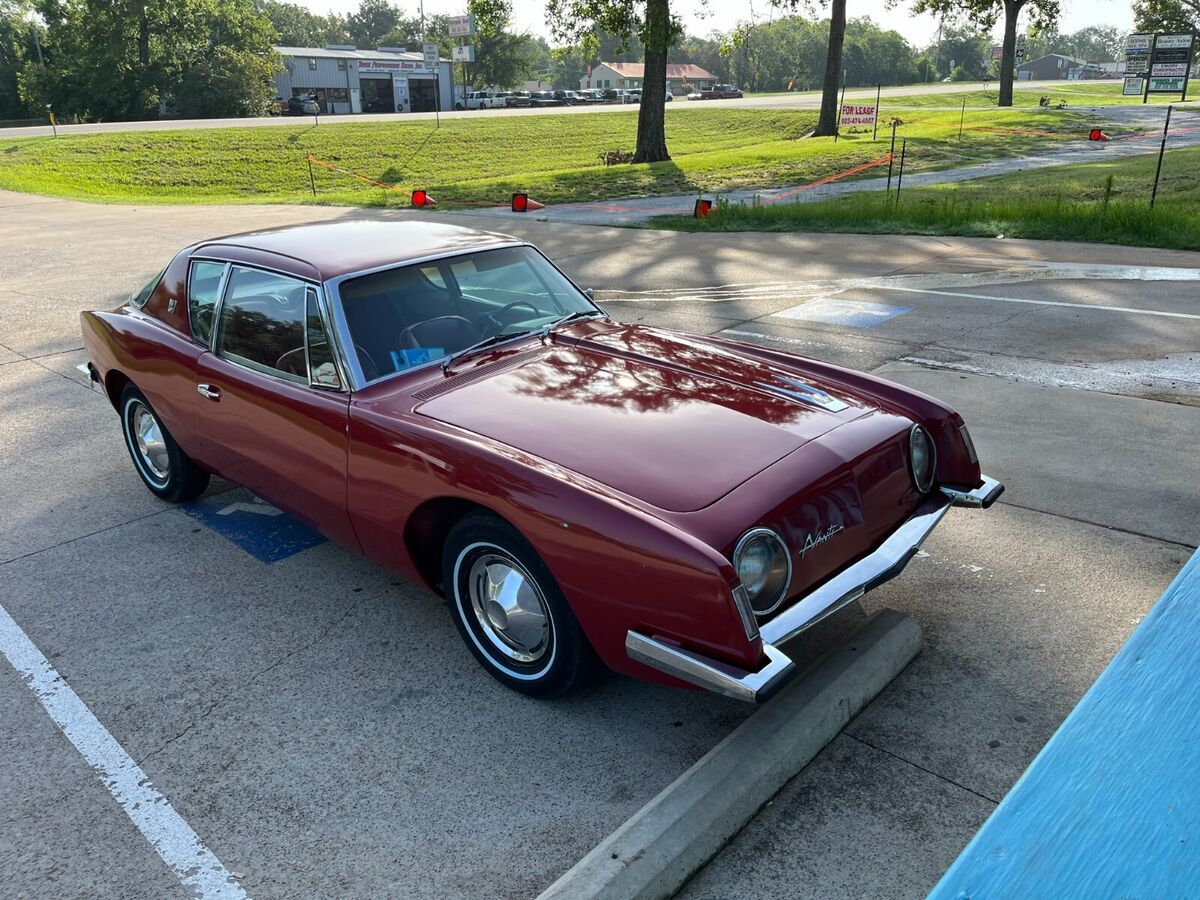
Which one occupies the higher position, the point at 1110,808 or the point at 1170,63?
the point at 1170,63

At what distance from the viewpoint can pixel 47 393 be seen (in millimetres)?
7758

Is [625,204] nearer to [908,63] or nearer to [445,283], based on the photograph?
[445,283]

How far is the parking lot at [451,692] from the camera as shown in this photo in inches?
113

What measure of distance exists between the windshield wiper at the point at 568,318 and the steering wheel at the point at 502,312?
0.10m

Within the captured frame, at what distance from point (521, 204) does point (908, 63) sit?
390 feet

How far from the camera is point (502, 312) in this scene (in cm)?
462

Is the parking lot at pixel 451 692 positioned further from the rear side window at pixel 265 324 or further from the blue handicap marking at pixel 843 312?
the blue handicap marking at pixel 843 312

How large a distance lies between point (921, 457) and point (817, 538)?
0.88 m

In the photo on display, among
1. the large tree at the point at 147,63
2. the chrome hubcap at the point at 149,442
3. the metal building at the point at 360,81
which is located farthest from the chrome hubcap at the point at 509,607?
the metal building at the point at 360,81

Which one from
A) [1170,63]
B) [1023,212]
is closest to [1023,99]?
[1170,63]

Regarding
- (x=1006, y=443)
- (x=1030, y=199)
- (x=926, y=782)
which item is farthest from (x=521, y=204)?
(x=926, y=782)

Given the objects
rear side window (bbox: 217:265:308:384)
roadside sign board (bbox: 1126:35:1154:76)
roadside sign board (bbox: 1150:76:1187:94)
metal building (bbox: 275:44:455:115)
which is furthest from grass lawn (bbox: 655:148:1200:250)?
metal building (bbox: 275:44:455:115)

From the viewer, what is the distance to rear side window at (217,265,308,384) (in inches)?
170

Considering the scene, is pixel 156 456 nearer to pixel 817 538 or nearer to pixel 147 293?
pixel 147 293
